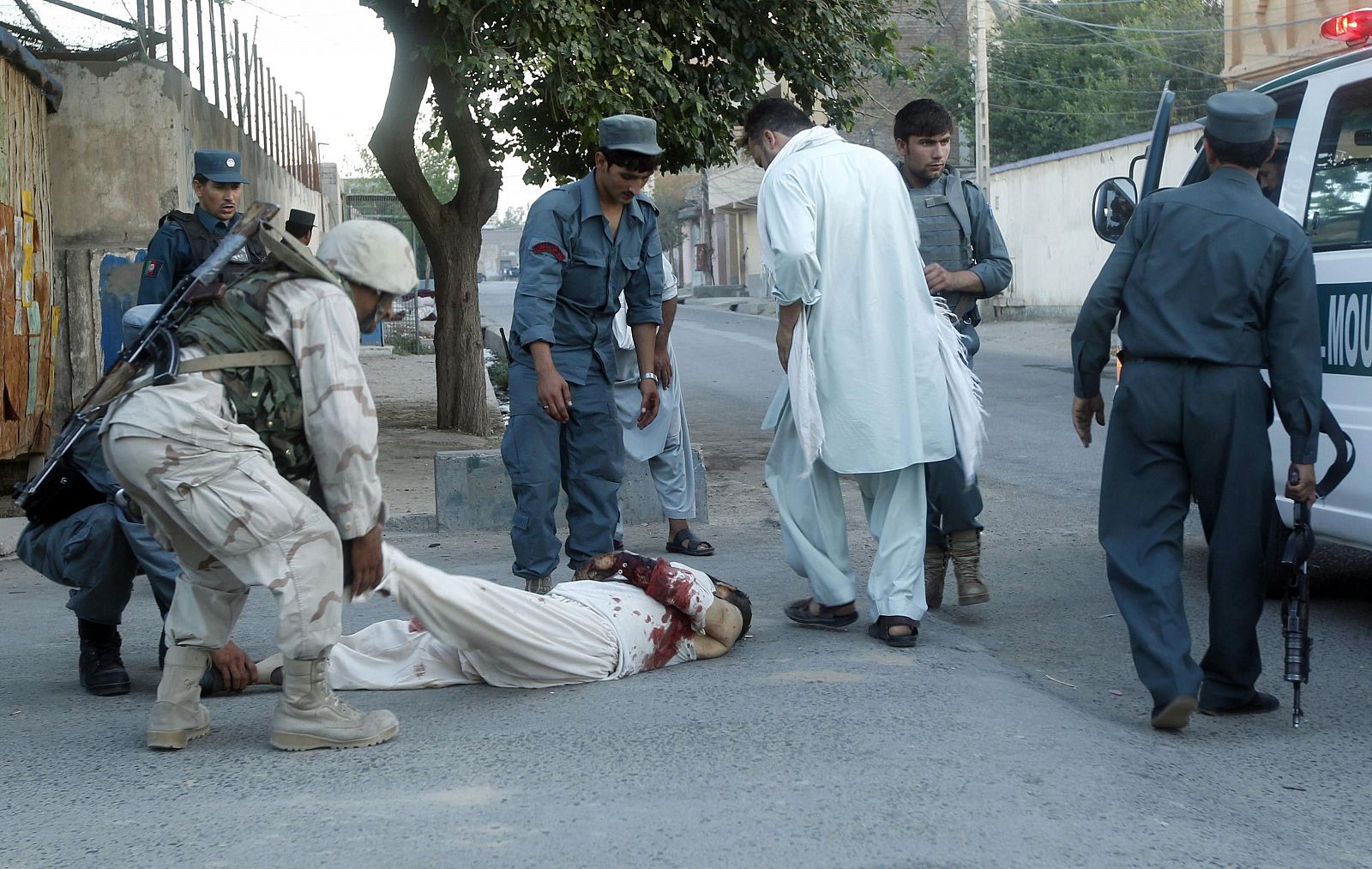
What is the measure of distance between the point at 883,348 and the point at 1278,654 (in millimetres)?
1761

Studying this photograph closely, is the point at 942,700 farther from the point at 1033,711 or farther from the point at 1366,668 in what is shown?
the point at 1366,668

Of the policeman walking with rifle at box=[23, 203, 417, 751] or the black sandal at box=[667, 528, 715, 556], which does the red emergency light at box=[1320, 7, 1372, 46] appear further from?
the policeman walking with rifle at box=[23, 203, 417, 751]

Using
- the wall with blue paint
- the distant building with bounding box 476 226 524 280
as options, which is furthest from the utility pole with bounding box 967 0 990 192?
the distant building with bounding box 476 226 524 280

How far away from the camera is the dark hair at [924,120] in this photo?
5.28 m

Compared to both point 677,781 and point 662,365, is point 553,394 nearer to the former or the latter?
point 662,365

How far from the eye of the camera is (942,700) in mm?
4082

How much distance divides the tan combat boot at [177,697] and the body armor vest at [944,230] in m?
3.09

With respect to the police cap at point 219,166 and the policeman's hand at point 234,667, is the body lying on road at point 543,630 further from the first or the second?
the police cap at point 219,166

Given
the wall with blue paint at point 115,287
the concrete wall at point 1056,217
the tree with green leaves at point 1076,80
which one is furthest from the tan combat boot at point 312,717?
the tree with green leaves at point 1076,80

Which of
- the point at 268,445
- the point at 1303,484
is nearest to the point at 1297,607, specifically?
the point at 1303,484

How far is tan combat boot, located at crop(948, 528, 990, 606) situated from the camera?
5277mm

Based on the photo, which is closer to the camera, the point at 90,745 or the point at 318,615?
the point at 318,615

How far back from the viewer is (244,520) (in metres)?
3.41

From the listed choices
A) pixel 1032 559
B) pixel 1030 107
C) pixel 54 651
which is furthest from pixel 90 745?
pixel 1030 107
